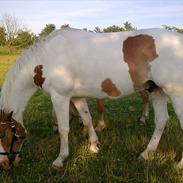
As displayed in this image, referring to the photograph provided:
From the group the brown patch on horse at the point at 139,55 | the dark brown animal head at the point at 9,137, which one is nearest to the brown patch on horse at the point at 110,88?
the brown patch on horse at the point at 139,55

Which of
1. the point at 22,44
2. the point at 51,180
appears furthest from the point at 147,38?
the point at 22,44

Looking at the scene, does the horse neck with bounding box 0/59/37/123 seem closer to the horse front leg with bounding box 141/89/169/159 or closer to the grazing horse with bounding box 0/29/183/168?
the grazing horse with bounding box 0/29/183/168

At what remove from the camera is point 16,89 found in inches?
224

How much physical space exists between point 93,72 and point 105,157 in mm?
1371

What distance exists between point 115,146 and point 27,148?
5.07ft

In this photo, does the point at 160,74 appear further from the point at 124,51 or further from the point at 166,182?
the point at 166,182

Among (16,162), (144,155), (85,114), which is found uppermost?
(85,114)

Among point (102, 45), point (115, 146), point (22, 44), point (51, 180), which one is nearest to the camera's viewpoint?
point (51, 180)

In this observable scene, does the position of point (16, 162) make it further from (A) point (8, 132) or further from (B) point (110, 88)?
(B) point (110, 88)

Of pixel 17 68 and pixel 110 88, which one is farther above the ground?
pixel 17 68

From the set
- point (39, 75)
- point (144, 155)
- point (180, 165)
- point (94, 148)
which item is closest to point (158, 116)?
point (144, 155)

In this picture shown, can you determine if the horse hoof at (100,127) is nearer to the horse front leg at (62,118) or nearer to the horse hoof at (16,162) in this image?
the horse front leg at (62,118)

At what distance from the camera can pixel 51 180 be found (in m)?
4.98

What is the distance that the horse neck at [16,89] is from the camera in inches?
222
